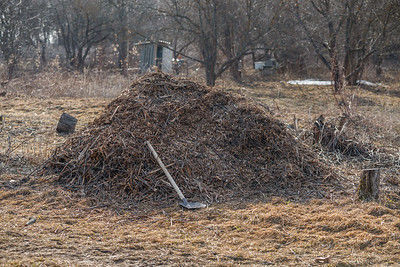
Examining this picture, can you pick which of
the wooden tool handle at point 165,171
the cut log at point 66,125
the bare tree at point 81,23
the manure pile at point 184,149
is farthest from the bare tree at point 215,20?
the bare tree at point 81,23

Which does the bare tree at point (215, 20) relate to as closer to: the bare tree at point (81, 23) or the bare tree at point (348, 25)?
the bare tree at point (348, 25)

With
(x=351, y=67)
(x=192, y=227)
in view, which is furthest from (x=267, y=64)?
(x=192, y=227)

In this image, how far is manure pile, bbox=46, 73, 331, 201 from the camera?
16.3 feet

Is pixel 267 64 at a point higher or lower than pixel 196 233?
higher

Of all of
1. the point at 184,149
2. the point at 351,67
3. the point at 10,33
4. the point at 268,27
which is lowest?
the point at 184,149

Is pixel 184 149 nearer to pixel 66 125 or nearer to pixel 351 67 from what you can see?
pixel 66 125

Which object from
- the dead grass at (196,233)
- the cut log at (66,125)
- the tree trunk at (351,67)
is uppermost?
the tree trunk at (351,67)

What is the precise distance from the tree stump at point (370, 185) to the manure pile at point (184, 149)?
666 mm

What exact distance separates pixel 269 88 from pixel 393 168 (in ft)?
33.1

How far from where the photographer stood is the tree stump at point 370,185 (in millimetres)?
4750

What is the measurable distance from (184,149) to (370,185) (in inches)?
85.7

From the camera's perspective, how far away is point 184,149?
17.3ft

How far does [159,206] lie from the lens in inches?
180

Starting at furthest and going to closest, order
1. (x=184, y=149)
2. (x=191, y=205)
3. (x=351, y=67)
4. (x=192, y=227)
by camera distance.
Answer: (x=351, y=67) → (x=184, y=149) → (x=191, y=205) → (x=192, y=227)
